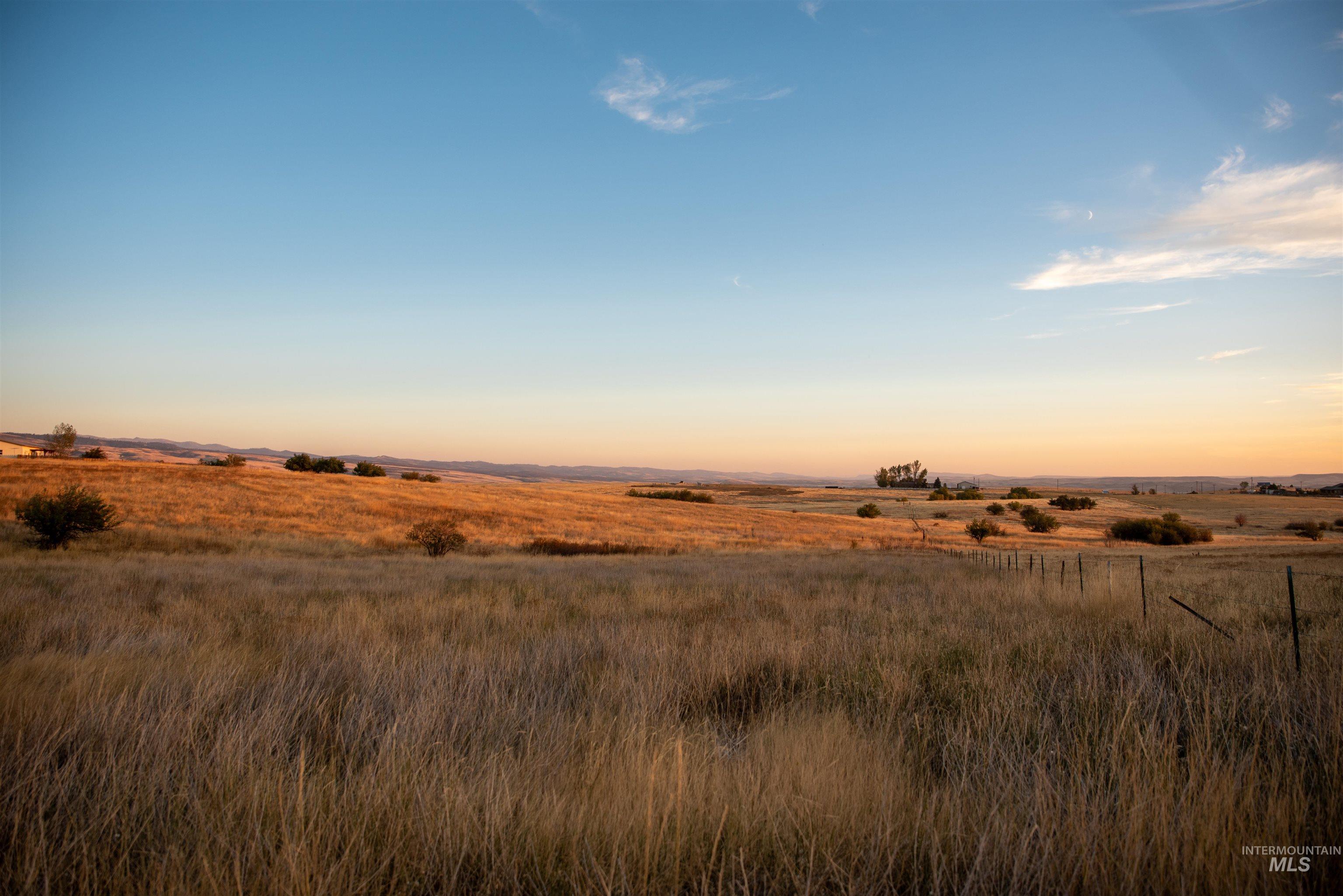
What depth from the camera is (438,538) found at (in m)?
27.4

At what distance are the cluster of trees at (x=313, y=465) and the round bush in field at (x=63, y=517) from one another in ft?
146

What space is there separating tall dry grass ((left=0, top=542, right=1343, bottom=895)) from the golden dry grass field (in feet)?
0.10

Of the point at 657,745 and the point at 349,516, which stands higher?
the point at 657,745

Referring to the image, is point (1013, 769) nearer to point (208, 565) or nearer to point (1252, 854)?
point (1252, 854)

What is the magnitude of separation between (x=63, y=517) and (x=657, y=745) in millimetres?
27122

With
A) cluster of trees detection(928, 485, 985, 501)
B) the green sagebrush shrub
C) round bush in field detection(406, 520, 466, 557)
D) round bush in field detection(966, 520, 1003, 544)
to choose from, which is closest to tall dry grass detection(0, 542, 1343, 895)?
round bush in field detection(406, 520, 466, 557)

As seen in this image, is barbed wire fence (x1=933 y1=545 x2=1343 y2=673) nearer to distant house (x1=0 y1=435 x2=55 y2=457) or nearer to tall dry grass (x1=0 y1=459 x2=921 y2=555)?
tall dry grass (x1=0 y1=459 x2=921 y2=555)

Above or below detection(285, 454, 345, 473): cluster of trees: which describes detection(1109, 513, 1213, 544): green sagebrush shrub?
below

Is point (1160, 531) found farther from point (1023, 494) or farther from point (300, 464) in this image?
point (300, 464)

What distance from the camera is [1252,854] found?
2.66m

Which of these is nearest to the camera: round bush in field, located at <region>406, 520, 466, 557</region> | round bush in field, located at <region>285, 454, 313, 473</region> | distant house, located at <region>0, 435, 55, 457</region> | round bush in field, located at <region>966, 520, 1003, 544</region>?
round bush in field, located at <region>406, 520, 466, 557</region>

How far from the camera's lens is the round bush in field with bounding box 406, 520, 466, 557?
2714cm

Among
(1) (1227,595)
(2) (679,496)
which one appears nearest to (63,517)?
(1) (1227,595)

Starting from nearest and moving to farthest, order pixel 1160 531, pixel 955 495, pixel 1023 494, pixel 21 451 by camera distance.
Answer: pixel 1160 531
pixel 21 451
pixel 955 495
pixel 1023 494
